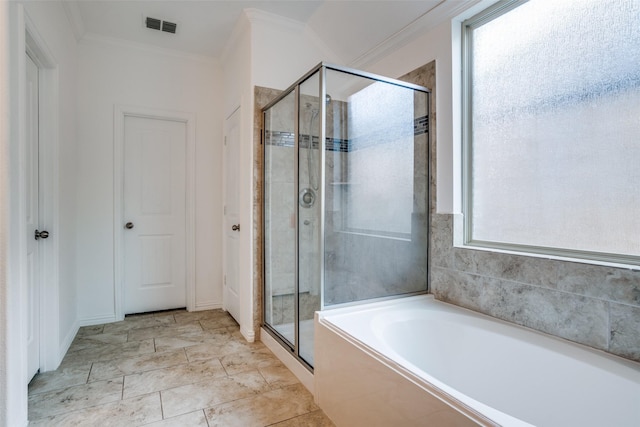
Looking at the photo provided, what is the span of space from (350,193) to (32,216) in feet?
6.29

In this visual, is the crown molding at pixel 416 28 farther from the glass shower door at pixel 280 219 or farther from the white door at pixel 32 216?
the white door at pixel 32 216

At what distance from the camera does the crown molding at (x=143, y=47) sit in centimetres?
293

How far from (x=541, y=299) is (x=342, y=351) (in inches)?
38.9

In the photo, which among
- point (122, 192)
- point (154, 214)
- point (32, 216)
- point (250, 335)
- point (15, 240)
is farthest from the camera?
point (154, 214)

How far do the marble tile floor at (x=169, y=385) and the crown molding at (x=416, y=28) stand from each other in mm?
2399

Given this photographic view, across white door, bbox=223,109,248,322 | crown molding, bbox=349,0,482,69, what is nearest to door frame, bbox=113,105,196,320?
white door, bbox=223,109,248,322

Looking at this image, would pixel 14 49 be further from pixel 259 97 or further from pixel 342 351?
pixel 342 351

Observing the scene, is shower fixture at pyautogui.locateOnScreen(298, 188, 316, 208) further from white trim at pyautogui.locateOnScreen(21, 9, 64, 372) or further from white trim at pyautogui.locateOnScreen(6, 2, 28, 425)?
white trim at pyautogui.locateOnScreen(21, 9, 64, 372)

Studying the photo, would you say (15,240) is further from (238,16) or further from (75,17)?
(238,16)

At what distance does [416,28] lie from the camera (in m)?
2.20

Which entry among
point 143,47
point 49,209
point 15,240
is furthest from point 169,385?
point 143,47

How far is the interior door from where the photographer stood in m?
3.06

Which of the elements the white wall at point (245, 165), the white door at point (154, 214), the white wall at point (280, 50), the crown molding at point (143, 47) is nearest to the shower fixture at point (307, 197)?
the white wall at point (245, 165)

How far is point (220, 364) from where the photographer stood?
7.28 ft
